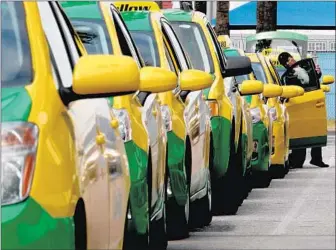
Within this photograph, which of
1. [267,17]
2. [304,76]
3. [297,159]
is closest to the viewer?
[304,76]

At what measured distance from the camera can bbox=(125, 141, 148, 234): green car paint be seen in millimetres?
8727

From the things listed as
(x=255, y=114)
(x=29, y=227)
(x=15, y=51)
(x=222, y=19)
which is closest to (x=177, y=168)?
(x=15, y=51)

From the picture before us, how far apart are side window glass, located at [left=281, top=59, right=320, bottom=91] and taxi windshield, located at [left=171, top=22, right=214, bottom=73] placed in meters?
8.09

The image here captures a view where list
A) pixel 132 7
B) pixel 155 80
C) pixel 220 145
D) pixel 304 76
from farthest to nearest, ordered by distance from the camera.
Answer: pixel 304 76 → pixel 220 145 → pixel 132 7 → pixel 155 80

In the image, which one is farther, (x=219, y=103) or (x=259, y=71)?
(x=259, y=71)

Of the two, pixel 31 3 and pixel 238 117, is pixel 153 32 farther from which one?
pixel 31 3

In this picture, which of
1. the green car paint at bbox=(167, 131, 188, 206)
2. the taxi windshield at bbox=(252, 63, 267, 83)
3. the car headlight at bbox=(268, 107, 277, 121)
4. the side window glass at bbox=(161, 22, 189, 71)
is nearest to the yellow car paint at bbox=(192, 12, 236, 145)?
the side window glass at bbox=(161, 22, 189, 71)

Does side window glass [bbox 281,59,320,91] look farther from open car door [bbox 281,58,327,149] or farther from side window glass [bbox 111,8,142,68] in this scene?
side window glass [bbox 111,8,142,68]

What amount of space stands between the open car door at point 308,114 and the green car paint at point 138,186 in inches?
558

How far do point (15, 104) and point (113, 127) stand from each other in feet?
5.46

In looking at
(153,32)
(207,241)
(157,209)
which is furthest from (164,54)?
(157,209)

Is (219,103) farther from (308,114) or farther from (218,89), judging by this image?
(308,114)

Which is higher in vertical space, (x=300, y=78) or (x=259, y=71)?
(x=259, y=71)

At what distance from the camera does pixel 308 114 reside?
23.4m
